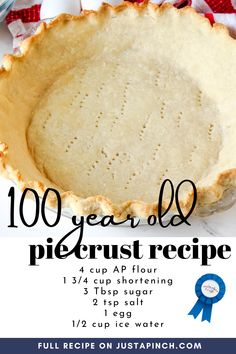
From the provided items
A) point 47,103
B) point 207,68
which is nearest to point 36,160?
point 47,103

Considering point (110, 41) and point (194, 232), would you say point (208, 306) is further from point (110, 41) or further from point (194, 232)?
point (110, 41)

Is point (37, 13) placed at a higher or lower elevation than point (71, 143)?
higher

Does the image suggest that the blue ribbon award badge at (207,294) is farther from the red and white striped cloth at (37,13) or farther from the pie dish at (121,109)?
the red and white striped cloth at (37,13)

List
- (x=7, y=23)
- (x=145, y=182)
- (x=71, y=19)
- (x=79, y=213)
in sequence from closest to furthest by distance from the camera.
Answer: (x=79, y=213), (x=145, y=182), (x=71, y=19), (x=7, y=23)

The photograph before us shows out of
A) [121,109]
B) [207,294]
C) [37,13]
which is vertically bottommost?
[207,294]

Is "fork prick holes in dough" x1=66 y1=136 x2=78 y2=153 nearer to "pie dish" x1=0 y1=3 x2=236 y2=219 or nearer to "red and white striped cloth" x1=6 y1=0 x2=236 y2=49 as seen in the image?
"pie dish" x1=0 y1=3 x2=236 y2=219

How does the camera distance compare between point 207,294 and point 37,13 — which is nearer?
point 207,294

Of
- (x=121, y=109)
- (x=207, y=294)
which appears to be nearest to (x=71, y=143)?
(x=121, y=109)

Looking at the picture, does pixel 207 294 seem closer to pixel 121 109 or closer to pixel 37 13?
pixel 121 109
